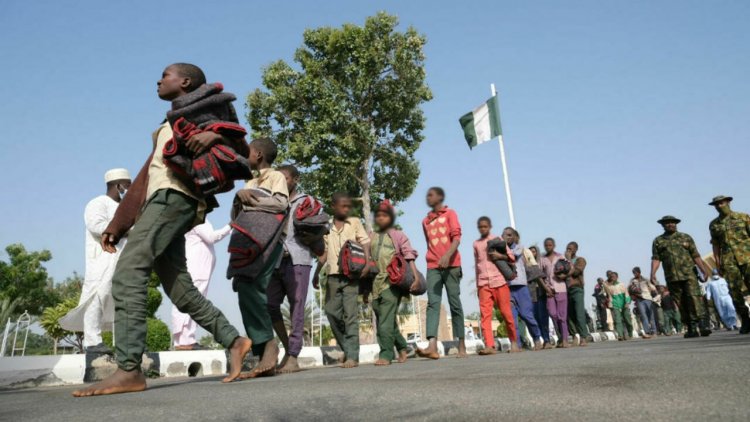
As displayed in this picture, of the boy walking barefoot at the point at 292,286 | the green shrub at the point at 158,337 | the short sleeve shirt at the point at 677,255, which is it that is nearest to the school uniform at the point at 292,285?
the boy walking barefoot at the point at 292,286

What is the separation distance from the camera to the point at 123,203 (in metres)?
3.53

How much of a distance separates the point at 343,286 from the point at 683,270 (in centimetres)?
571

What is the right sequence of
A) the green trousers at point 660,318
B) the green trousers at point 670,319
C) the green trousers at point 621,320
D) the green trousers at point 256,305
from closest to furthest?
the green trousers at point 256,305
the green trousers at point 621,320
the green trousers at point 670,319
the green trousers at point 660,318

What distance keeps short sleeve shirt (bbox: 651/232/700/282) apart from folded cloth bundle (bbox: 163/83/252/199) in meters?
7.60

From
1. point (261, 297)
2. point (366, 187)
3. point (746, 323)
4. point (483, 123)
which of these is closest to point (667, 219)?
point (746, 323)

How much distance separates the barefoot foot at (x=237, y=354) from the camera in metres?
3.84

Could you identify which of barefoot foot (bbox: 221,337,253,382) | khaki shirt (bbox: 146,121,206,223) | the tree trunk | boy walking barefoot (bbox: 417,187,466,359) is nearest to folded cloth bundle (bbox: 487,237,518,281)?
boy walking barefoot (bbox: 417,187,466,359)

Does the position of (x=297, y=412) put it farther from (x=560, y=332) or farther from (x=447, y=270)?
(x=560, y=332)

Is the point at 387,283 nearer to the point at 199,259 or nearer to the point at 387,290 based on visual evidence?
the point at 387,290

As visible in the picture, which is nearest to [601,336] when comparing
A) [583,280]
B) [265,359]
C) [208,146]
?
[583,280]

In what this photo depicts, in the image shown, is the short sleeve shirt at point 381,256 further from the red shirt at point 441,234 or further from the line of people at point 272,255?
the red shirt at point 441,234

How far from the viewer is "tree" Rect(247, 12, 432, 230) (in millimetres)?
21141

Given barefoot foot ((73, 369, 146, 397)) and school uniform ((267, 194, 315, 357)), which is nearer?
barefoot foot ((73, 369, 146, 397))

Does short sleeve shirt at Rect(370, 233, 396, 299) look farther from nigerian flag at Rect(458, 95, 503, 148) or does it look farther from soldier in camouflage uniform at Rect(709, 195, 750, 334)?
nigerian flag at Rect(458, 95, 503, 148)
